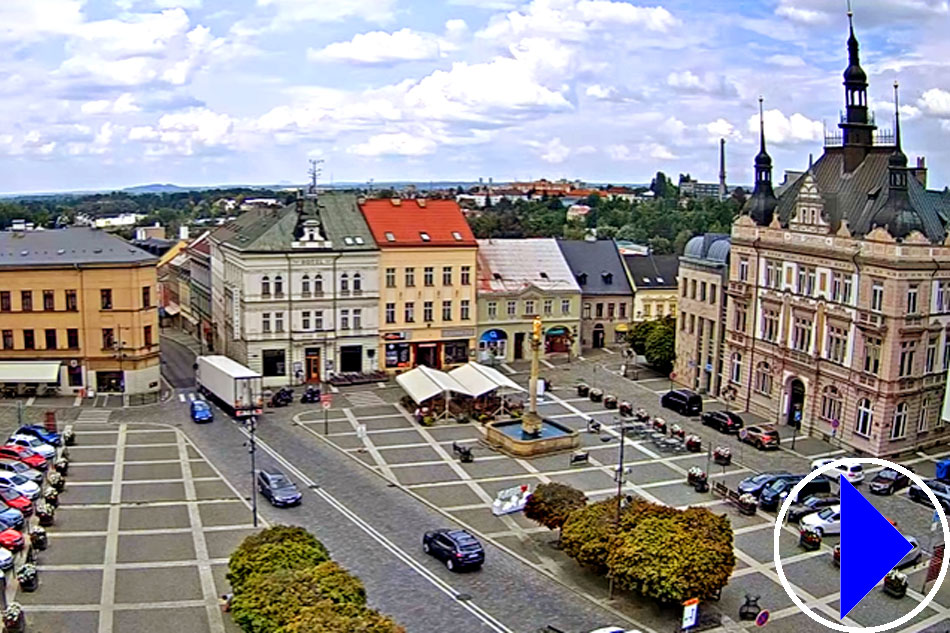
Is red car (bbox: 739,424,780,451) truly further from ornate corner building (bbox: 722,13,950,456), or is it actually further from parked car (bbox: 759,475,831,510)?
parked car (bbox: 759,475,831,510)

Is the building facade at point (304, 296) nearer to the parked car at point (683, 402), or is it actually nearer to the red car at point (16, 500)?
the parked car at point (683, 402)

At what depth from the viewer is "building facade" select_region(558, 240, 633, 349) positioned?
8906cm

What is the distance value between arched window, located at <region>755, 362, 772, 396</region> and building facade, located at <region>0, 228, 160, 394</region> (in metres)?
43.4

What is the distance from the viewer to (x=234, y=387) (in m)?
64.8

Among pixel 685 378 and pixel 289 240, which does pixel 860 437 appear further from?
pixel 289 240

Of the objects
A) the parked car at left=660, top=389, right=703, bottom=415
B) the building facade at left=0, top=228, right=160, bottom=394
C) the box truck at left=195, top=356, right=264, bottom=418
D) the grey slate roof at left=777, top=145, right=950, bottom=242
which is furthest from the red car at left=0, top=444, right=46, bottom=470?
the grey slate roof at left=777, top=145, right=950, bottom=242

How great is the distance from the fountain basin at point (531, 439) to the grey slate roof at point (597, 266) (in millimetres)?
29891

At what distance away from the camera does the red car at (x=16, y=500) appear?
Answer: 148ft

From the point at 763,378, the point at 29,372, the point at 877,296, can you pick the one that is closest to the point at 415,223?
the point at 763,378

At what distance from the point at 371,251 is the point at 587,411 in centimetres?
2199

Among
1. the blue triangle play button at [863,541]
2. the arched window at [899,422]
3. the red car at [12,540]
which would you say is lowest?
the red car at [12,540]

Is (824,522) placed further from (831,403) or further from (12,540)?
(12,540)

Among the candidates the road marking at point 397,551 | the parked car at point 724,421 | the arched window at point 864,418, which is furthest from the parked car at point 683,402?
the road marking at point 397,551

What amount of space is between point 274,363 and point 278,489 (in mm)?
28040
